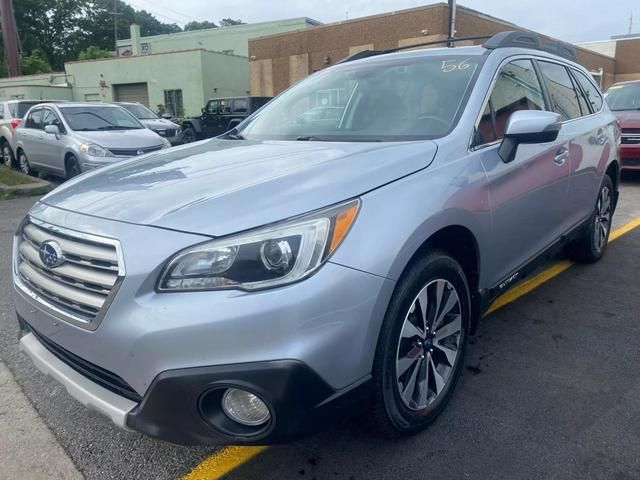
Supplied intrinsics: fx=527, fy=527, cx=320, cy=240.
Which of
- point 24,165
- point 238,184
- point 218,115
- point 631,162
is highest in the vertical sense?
point 238,184

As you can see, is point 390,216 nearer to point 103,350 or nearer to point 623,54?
point 103,350

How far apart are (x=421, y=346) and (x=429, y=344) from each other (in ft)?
0.24

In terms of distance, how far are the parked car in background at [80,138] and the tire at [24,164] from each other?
133 millimetres

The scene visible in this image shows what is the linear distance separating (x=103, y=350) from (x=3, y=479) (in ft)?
2.96

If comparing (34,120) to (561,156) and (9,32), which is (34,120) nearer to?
(561,156)

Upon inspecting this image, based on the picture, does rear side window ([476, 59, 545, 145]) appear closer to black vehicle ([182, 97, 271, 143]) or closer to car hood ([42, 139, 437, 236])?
car hood ([42, 139, 437, 236])

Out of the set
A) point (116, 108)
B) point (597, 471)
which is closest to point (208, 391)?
point (597, 471)

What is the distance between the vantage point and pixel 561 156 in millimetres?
3535

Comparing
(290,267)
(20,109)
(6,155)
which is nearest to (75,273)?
(290,267)

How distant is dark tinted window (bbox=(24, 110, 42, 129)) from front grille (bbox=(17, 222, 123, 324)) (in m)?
9.56

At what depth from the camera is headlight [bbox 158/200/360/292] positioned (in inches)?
70.3

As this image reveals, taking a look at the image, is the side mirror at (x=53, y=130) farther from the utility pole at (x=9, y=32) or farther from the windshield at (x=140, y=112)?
the utility pole at (x=9, y=32)

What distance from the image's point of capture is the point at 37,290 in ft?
7.32

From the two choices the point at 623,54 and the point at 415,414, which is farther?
the point at 623,54
